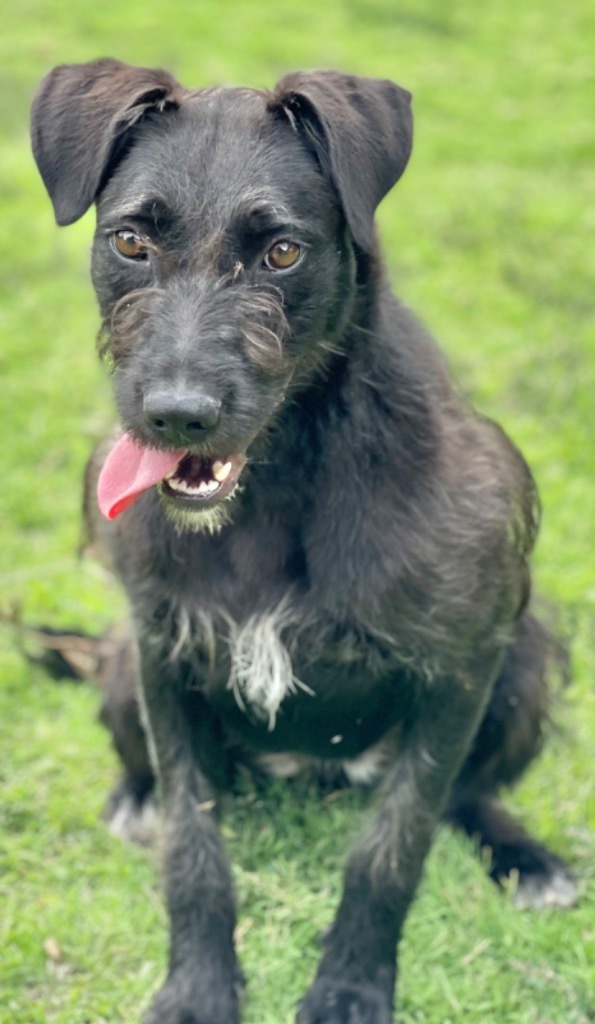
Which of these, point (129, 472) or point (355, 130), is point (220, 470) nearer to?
point (129, 472)

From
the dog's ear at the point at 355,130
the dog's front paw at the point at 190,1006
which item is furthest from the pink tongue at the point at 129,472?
the dog's front paw at the point at 190,1006

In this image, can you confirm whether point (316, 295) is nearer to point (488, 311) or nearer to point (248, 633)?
point (248, 633)

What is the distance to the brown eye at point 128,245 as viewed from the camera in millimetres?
3186

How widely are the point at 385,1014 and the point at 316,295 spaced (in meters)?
2.06

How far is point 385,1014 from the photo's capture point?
3754 mm

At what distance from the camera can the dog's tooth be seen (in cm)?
321

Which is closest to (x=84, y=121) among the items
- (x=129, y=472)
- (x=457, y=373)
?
(x=129, y=472)

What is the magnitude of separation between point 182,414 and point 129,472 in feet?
1.19

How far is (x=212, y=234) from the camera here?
3.10 m

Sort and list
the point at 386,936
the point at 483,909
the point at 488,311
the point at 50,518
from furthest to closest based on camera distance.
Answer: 1. the point at 488,311
2. the point at 50,518
3. the point at 483,909
4. the point at 386,936

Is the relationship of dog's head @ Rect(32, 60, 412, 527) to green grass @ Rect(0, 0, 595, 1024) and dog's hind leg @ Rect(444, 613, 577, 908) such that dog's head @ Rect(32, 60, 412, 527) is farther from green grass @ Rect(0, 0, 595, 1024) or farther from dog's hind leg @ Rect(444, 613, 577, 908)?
green grass @ Rect(0, 0, 595, 1024)

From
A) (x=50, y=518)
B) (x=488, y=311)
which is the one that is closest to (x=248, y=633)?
(x=50, y=518)

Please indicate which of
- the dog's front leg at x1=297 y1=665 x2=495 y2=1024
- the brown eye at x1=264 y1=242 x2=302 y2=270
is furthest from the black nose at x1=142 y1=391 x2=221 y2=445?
the dog's front leg at x1=297 y1=665 x2=495 y2=1024

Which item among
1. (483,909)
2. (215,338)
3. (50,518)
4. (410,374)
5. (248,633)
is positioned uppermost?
(215,338)
